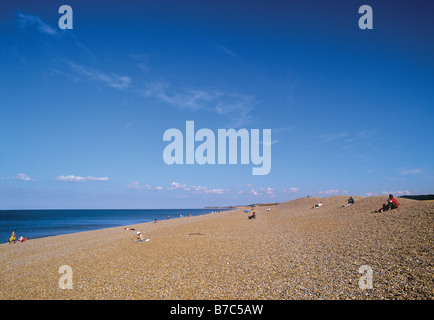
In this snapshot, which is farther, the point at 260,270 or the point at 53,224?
the point at 53,224

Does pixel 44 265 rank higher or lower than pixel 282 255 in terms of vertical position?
lower

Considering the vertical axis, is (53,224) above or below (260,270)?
below

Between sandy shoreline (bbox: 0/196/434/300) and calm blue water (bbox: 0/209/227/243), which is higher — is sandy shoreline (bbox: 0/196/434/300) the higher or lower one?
the higher one

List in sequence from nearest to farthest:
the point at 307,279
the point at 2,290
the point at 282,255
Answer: the point at 307,279 → the point at 2,290 → the point at 282,255

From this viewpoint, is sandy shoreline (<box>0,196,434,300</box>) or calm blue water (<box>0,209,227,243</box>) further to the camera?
calm blue water (<box>0,209,227,243</box>)

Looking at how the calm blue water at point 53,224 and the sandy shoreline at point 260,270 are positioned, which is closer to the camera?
the sandy shoreline at point 260,270

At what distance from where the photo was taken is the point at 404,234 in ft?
47.2

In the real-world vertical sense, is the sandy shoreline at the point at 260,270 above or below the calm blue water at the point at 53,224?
above
